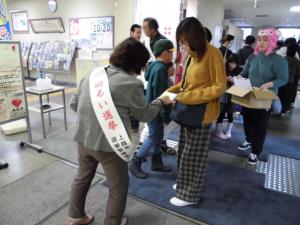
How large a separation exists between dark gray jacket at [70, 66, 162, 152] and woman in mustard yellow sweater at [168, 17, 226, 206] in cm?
41

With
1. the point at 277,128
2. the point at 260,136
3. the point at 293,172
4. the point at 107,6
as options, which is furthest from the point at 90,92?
the point at 107,6

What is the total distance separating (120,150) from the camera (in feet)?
4.19

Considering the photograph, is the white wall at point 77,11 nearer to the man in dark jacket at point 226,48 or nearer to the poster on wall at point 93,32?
the poster on wall at point 93,32

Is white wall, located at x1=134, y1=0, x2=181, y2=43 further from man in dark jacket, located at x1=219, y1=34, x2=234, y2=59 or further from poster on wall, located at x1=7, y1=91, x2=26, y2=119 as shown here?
poster on wall, located at x1=7, y1=91, x2=26, y2=119

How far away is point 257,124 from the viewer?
248 cm

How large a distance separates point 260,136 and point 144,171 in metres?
1.28

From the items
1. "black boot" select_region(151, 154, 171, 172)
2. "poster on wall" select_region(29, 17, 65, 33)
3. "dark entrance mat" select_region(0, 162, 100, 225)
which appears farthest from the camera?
"poster on wall" select_region(29, 17, 65, 33)

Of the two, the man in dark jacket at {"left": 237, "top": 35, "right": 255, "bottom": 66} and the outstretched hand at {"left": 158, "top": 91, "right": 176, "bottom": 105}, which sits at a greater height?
the man in dark jacket at {"left": 237, "top": 35, "right": 255, "bottom": 66}

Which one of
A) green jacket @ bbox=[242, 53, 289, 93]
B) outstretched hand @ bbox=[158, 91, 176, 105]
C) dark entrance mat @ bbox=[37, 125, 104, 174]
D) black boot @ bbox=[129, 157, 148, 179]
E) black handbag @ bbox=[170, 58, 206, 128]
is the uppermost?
green jacket @ bbox=[242, 53, 289, 93]

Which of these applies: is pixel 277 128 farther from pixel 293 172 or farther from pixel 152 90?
pixel 152 90

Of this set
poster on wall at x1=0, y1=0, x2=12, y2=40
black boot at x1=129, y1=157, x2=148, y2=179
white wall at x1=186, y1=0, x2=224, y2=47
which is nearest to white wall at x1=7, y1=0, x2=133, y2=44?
white wall at x1=186, y1=0, x2=224, y2=47

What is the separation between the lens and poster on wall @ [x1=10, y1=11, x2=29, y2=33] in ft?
23.7

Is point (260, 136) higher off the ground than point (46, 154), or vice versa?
point (260, 136)

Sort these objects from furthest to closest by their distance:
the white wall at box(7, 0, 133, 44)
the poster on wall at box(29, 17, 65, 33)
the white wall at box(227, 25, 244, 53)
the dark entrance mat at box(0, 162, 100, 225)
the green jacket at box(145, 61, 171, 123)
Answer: the white wall at box(227, 25, 244, 53)
the poster on wall at box(29, 17, 65, 33)
the white wall at box(7, 0, 133, 44)
the green jacket at box(145, 61, 171, 123)
the dark entrance mat at box(0, 162, 100, 225)
